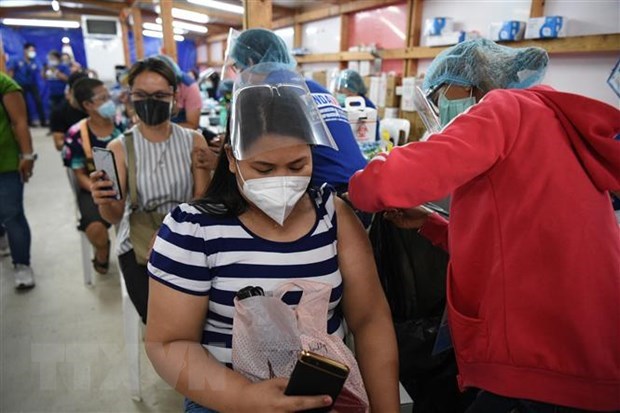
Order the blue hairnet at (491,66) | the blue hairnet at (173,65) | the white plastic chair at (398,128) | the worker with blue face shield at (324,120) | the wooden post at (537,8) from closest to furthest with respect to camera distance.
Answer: the blue hairnet at (491,66) → the worker with blue face shield at (324,120) → the blue hairnet at (173,65) → the wooden post at (537,8) → the white plastic chair at (398,128)

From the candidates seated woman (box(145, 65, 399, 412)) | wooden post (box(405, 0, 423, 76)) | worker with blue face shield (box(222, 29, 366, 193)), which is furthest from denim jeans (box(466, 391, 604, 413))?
wooden post (box(405, 0, 423, 76))

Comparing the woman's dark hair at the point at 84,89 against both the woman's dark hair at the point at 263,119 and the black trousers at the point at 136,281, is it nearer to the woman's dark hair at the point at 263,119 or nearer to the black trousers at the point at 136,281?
the black trousers at the point at 136,281

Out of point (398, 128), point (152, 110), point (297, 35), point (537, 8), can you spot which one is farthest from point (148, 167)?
point (297, 35)

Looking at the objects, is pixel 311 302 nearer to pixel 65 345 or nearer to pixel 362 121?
pixel 362 121

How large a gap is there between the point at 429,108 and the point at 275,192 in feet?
1.94

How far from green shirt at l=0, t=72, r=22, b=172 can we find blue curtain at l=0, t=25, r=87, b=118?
8.87 metres

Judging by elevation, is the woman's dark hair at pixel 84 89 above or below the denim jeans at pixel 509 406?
above

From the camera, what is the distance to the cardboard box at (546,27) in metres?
3.18

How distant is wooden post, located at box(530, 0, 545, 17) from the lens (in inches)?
132

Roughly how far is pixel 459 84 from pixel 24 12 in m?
9.76

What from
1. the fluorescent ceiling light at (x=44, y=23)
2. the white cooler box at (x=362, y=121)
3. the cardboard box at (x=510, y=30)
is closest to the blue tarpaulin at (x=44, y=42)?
the fluorescent ceiling light at (x=44, y=23)

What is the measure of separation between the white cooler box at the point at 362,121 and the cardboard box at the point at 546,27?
190 cm

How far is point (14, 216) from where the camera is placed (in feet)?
8.54

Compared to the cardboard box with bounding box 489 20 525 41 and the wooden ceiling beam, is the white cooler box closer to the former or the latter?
the cardboard box with bounding box 489 20 525 41
